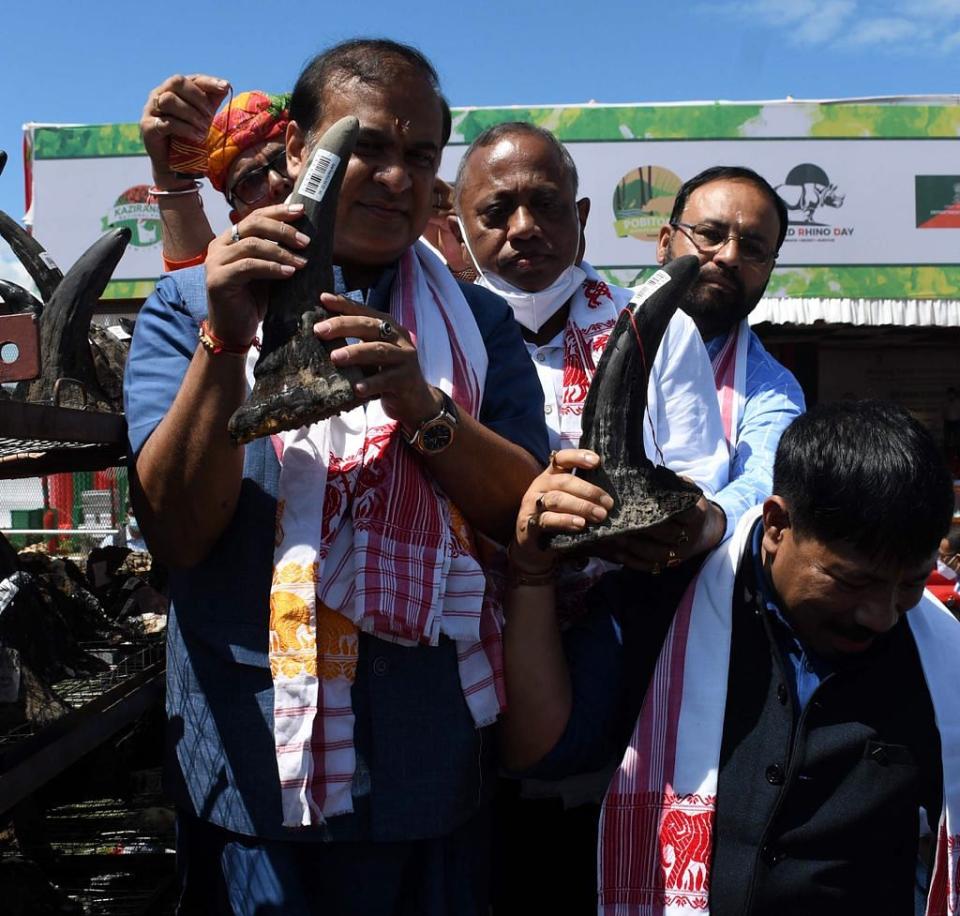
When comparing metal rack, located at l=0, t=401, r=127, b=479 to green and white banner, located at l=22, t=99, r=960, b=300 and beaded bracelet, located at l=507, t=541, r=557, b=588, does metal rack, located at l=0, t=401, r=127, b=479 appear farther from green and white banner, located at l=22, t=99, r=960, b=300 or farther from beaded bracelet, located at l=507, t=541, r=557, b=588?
green and white banner, located at l=22, t=99, r=960, b=300

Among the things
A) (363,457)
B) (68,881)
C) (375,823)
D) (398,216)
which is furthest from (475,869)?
(68,881)

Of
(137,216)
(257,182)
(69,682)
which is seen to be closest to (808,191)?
(137,216)

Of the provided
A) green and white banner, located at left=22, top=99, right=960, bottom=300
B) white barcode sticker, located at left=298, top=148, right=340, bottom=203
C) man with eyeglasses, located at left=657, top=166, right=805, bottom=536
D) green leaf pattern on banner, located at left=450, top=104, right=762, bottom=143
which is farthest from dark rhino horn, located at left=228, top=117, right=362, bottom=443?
green leaf pattern on banner, located at left=450, top=104, right=762, bottom=143

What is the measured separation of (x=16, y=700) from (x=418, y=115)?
1311 millimetres

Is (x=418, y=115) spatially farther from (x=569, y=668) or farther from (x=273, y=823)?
(x=273, y=823)

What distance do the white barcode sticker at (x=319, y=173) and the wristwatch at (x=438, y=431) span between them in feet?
1.07

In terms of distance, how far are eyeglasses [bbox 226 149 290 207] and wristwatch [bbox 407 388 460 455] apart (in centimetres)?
84

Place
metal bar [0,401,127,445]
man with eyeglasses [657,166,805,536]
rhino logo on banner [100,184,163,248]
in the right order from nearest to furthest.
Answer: metal bar [0,401,127,445] < man with eyeglasses [657,166,805,536] < rhino logo on banner [100,184,163,248]

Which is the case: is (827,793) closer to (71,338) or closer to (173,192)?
(71,338)

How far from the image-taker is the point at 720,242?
7.92 feet

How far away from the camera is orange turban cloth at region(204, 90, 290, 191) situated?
6.30 feet

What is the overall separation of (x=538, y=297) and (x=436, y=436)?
0.75 metres

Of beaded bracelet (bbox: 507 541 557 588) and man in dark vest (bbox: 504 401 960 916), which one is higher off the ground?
beaded bracelet (bbox: 507 541 557 588)

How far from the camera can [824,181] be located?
8.95 m
